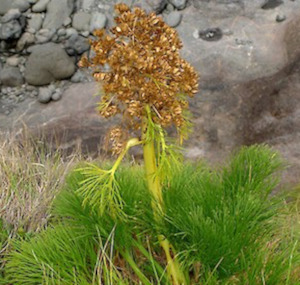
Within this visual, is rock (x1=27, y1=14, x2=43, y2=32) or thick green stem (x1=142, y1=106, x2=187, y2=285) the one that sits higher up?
thick green stem (x1=142, y1=106, x2=187, y2=285)

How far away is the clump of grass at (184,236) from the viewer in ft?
5.48

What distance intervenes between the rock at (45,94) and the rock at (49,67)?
0.27 ft

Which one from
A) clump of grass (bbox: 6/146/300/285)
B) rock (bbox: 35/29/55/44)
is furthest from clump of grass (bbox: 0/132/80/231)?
rock (bbox: 35/29/55/44)

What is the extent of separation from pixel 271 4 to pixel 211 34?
1.65ft

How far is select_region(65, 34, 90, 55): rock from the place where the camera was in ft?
15.0

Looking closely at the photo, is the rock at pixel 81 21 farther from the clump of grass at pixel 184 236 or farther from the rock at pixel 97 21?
the clump of grass at pixel 184 236

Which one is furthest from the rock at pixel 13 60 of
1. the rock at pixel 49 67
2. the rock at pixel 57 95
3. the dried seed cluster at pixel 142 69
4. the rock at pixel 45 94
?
the dried seed cluster at pixel 142 69

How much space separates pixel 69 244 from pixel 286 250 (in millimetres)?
667

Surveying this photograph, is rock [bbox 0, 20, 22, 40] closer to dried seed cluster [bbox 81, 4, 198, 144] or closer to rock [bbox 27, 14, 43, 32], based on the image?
rock [bbox 27, 14, 43, 32]

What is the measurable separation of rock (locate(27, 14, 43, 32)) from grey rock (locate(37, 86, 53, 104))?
22.1 inches

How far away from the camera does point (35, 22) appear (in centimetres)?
473

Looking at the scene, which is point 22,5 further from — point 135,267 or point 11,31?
point 135,267

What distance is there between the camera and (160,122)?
158 centimetres

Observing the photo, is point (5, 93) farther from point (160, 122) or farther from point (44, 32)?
point (160, 122)
